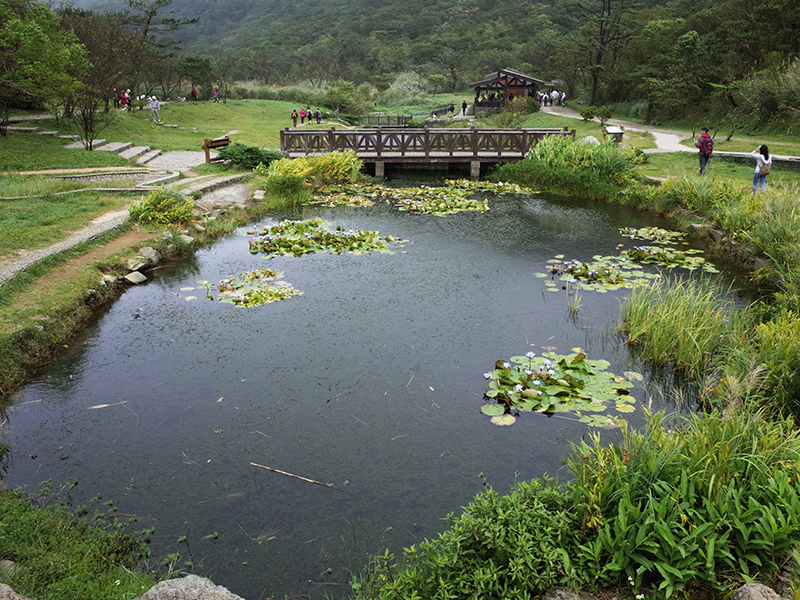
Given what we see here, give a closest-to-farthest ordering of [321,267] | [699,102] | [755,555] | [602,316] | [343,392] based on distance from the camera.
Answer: [755,555], [343,392], [602,316], [321,267], [699,102]

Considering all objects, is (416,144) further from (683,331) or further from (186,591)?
(186,591)

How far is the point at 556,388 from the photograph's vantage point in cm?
632

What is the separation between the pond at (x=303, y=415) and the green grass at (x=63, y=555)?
1.04 ft

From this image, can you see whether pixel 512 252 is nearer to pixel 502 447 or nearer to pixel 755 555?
pixel 502 447

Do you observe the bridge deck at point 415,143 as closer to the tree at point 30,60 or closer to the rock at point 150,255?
the tree at point 30,60

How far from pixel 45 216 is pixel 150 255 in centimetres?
265

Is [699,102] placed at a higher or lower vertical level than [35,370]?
higher

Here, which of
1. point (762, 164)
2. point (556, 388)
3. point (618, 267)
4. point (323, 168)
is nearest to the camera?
point (556, 388)

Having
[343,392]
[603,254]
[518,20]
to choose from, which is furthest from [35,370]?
[518,20]

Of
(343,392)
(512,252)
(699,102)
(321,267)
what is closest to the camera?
(343,392)

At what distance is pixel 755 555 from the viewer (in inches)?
136

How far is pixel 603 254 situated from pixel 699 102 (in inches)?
1002

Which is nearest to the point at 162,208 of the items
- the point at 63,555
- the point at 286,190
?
the point at 286,190

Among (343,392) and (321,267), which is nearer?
(343,392)
